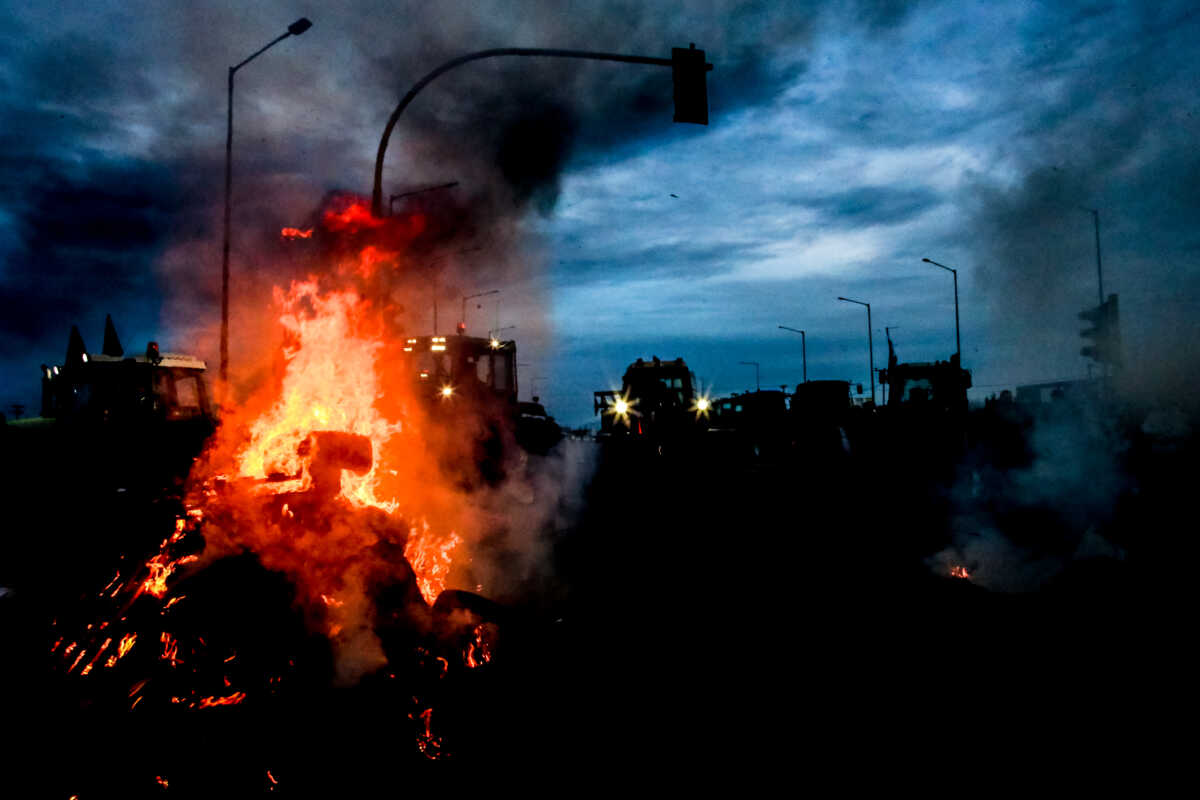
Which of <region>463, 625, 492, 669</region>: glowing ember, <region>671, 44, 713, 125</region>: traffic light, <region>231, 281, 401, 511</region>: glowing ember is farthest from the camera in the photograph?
<region>671, 44, 713, 125</region>: traffic light

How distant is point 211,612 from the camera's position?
4746 millimetres

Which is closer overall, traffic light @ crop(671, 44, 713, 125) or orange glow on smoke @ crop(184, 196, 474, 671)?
orange glow on smoke @ crop(184, 196, 474, 671)

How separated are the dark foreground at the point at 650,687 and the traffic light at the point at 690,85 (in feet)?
20.3

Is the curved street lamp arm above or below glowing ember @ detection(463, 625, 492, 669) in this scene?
above

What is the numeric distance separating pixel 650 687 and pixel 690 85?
7646 millimetres

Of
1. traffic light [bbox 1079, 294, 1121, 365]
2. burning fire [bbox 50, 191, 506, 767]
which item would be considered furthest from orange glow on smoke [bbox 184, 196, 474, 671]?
traffic light [bbox 1079, 294, 1121, 365]

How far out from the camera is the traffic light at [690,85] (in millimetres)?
9359

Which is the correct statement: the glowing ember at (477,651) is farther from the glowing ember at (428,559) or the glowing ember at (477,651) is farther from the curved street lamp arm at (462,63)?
the curved street lamp arm at (462,63)

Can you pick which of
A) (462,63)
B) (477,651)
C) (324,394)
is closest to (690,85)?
(462,63)

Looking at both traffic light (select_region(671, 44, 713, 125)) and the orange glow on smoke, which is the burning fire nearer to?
the orange glow on smoke

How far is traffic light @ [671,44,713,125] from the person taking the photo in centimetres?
936

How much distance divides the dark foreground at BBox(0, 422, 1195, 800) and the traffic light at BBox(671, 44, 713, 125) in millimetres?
6186

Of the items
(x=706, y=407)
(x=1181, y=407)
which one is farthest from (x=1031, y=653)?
(x=706, y=407)

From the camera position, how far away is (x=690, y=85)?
944cm
